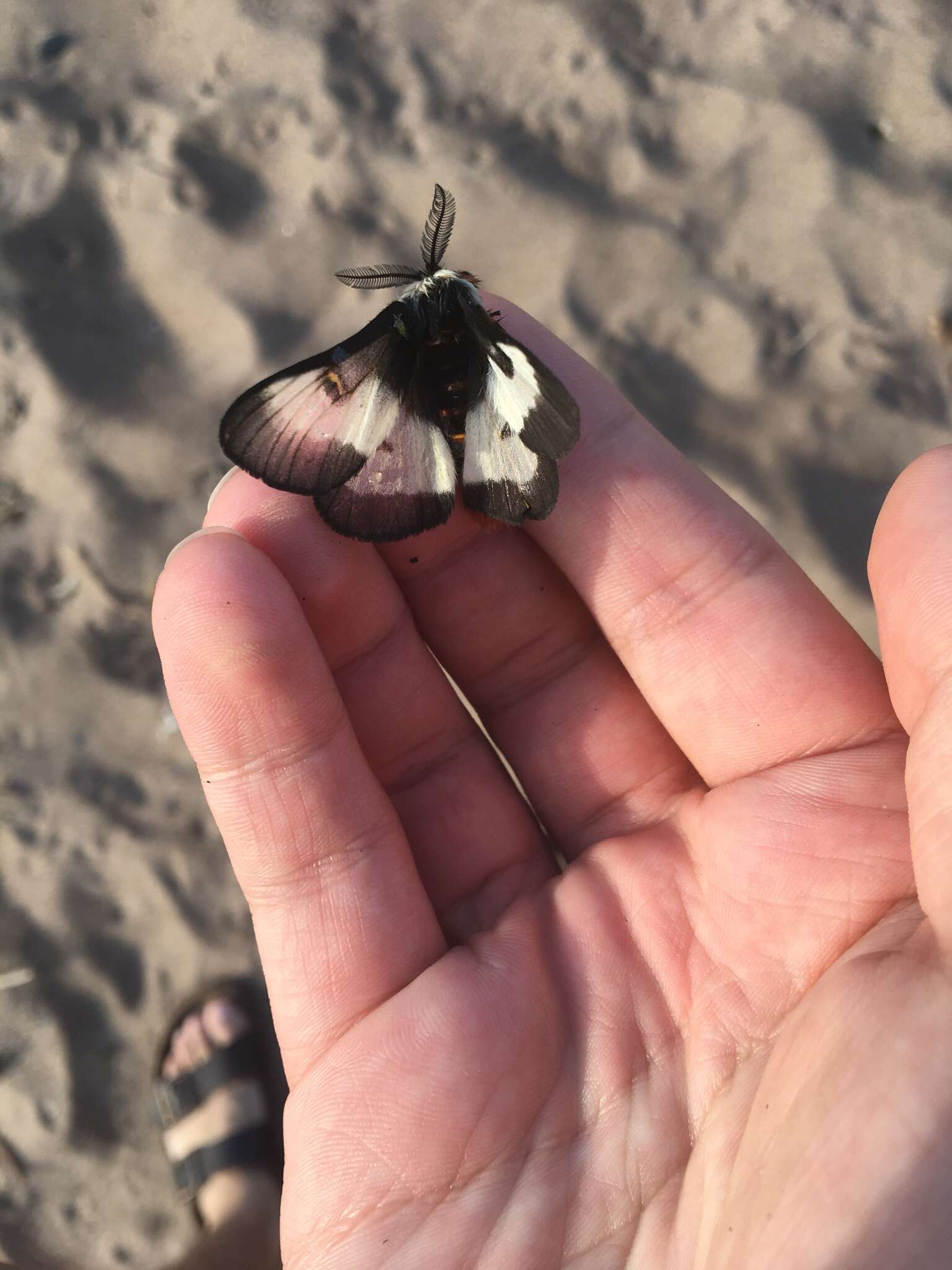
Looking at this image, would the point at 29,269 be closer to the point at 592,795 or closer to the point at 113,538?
the point at 113,538

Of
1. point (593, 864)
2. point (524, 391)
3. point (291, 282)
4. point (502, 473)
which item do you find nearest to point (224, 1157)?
point (593, 864)

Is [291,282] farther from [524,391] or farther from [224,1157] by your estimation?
[224,1157]

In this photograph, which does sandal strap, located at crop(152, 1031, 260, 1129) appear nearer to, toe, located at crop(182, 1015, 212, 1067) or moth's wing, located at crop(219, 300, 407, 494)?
toe, located at crop(182, 1015, 212, 1067)

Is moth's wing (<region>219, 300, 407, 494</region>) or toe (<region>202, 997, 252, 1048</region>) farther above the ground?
moth's wing (<region>219, 300, 407, 494</region>)

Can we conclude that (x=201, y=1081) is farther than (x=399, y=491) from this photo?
Yes

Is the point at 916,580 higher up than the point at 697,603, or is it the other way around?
the point at 697,603

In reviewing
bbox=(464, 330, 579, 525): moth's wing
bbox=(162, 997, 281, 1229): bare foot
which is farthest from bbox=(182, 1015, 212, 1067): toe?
bbox=(464, 330, 579, 525): moth's wing
